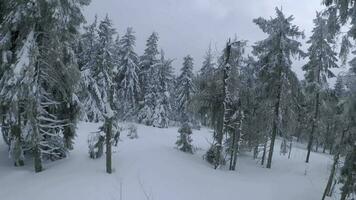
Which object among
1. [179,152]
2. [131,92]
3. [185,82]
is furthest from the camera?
[185,82]

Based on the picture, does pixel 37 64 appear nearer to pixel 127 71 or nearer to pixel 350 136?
pixel 350 136

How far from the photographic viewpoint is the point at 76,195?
1405cm

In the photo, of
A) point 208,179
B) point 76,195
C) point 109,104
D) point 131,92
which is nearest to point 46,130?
point 109,104

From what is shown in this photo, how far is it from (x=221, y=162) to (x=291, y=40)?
9946 millimetres

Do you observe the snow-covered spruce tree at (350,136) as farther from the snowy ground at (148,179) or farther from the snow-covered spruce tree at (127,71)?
the snow-covered spruce tree at (127,71)

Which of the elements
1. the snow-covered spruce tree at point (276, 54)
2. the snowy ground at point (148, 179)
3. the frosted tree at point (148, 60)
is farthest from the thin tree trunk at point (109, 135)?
the frosted tree at point (148, 60)

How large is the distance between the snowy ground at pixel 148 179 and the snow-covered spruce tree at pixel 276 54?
4.32 metres

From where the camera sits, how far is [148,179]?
17.1 m

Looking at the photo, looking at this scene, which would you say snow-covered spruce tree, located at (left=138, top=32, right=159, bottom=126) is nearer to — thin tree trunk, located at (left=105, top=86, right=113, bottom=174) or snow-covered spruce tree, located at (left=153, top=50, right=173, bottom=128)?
snow-covered spruce tree, located at (left=153, top=50, right=173, bottom=128)

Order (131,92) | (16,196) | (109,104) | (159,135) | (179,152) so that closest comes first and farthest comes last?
(16,196)
(109,104)
(179,152)
(159,135)
(131,92)

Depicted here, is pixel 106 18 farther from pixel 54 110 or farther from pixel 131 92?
pixel 54 110

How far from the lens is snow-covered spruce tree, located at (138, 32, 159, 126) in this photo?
43250 mm

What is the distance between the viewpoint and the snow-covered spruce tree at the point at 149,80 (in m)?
43.2

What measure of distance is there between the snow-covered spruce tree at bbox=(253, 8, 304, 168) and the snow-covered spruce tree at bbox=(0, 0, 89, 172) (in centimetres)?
1375
